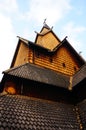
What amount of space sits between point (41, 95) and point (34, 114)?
6.56 feet

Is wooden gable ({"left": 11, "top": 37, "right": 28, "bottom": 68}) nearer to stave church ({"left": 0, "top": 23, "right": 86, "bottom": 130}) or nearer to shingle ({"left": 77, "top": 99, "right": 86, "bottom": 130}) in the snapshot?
stave church ({"left": 0, "top": 23, "right": 86, "bottom": 130})

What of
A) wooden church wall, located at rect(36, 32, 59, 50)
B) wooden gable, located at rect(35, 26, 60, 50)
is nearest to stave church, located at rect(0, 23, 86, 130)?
wooden church wall, located at rect(36, 32, 59, 50)

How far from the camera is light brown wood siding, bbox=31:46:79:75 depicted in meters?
13.5

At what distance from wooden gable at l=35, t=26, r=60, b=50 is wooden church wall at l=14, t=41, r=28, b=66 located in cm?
174

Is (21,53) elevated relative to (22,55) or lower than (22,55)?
elevated

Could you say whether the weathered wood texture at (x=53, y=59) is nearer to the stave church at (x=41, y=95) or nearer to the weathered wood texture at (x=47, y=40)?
the stave church at (x=41, y=95)

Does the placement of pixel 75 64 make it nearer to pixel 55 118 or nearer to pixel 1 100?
pixel 55 118

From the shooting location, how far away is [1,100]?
8.15 metres

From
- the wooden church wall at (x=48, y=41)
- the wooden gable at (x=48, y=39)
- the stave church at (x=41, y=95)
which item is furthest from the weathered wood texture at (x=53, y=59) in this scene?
the wooden gable at (x=48, y=39)

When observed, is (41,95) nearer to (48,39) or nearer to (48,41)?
(48,41)

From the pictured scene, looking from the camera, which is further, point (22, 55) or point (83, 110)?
point (22, 55)

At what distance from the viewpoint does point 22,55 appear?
14.8m

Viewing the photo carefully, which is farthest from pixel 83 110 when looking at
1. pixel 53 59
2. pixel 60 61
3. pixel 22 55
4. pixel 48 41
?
pixel 48 41

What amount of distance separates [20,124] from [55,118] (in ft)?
6.49
